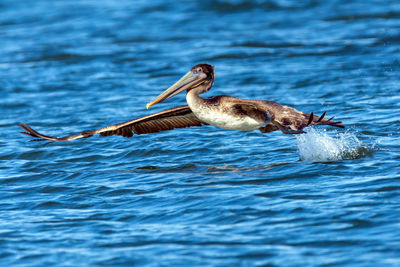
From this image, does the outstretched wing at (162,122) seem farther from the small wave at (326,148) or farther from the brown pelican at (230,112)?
the small wave at (326,148)

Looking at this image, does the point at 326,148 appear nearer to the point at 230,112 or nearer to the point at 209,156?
the point at 230,112

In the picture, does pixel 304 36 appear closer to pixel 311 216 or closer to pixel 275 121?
pixel 275 121

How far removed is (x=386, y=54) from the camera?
15.0 m

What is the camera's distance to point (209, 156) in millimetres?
9242

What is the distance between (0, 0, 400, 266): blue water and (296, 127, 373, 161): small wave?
17mm

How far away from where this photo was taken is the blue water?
237 inches

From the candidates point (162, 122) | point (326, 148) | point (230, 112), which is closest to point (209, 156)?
point (162, 122)

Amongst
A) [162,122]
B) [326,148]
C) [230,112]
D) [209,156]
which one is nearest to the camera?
[230,112]

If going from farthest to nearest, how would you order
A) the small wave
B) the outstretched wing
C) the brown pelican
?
the outstretched wing < the small wave < the brown pelican

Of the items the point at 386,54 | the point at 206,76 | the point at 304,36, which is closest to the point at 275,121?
the point at 206,76

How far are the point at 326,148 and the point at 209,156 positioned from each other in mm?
1629

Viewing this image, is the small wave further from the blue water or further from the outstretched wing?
the outstretched wing

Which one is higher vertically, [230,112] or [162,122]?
[230,112]

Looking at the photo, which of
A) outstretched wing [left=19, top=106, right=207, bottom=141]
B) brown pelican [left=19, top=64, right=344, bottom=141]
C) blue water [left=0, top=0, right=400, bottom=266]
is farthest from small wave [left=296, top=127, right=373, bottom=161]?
outstretched wing [left=19, top=106, right=207, bottom=141]
